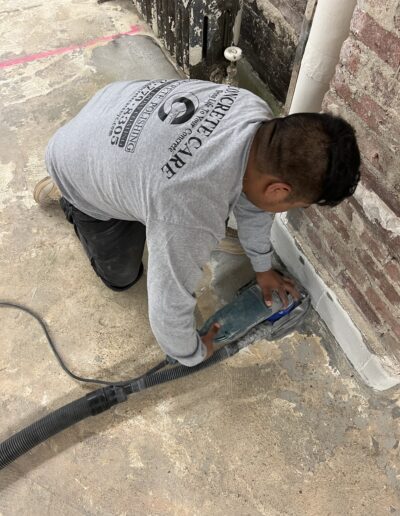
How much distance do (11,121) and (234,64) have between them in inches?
41.9

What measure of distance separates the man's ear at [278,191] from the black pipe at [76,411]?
2.23 ft

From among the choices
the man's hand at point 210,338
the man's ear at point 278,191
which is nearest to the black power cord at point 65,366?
the man's hand at point 210,338

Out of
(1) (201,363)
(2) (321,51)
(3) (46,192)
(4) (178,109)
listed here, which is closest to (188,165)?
(4) (178,109)

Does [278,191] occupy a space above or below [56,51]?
above

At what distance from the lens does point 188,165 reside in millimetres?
896

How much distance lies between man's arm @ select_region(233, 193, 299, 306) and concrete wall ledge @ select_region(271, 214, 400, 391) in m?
0.08

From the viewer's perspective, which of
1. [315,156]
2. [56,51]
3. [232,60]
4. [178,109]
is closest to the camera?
[315,156]

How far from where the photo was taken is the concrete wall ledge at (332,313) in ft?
4.34

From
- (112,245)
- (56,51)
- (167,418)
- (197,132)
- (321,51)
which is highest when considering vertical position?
(321,51)

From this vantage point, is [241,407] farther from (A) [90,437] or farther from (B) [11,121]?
(B) [11,121]

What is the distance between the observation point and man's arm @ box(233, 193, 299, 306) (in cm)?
129

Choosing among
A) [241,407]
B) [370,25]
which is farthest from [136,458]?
[370,25]

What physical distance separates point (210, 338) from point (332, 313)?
1.37ft

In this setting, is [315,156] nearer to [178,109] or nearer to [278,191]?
[278,191]
